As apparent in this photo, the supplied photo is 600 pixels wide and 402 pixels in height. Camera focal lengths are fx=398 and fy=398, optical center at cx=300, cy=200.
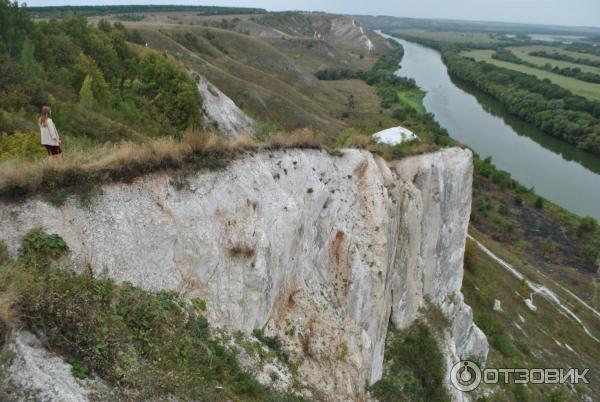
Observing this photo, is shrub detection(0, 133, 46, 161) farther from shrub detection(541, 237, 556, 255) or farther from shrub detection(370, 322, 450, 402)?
shrub detection(541, 237, 556, 255)

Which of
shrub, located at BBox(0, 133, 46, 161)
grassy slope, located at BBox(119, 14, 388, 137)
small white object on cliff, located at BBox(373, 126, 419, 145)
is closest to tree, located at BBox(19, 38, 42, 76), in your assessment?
shrub, located at BBox(0, 133, 46, 161)

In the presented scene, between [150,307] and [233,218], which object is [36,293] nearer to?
[150,307]

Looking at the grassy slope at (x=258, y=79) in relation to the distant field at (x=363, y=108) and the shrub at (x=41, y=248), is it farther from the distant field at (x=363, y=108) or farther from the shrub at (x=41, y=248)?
the shrub at (x=41, y=248)

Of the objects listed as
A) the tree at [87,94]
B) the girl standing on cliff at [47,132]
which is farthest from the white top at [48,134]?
the tree at [87,94]

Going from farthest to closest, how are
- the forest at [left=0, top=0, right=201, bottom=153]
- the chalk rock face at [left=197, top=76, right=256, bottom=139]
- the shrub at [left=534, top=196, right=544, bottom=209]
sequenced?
the shrub at [left=534, top=196, right=544, bottom=209]
the chalk rock face at [left=197, top=76, right=256, bottom=139]
the forest at [left=0, top=0, right=201, bottom=153]

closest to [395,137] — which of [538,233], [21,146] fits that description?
[21,146]
